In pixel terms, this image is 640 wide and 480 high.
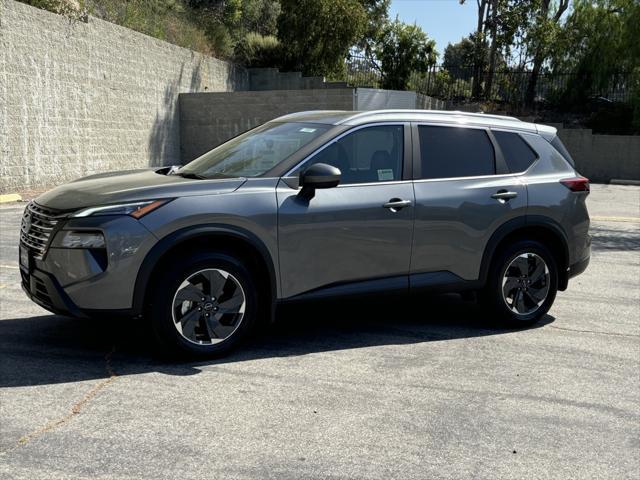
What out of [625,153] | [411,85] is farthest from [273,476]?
[411,85]

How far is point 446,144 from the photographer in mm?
6344

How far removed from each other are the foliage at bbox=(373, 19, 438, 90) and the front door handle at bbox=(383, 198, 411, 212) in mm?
25617

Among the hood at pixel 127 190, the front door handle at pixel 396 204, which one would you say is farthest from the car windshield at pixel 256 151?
the front door handle at pixel 396 204

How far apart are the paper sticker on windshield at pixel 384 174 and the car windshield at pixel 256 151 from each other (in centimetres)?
54

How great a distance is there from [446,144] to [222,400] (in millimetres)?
3013

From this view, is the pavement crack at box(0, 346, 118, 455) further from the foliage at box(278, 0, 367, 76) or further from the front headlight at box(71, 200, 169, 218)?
the foliage at box(278, 0, 367, 76)

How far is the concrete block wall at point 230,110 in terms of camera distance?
2233 cm

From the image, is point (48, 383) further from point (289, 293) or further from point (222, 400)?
point (289, 293)

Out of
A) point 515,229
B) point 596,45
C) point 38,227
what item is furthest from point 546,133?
point 596,45

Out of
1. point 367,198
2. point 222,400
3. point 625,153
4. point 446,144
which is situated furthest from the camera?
point 625,153

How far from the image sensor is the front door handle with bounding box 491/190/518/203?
6.32 m

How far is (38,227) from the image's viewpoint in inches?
204

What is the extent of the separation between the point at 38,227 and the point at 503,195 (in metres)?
3.70

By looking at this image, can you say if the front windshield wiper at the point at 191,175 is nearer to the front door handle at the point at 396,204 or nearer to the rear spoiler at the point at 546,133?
the front door handle at the point at 396,204
